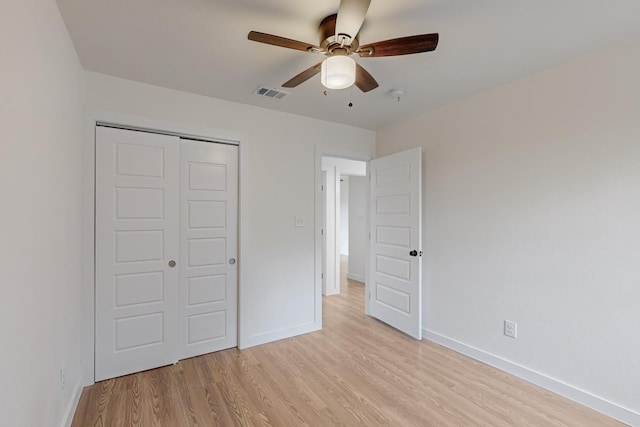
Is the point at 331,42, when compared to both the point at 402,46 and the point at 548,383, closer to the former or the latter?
the point at 402,46

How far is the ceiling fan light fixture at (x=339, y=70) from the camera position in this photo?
5.40 ft

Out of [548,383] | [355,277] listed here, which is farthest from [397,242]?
[355,277]

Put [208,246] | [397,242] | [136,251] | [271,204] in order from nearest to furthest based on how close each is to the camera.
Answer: [136,251], [208,246], [271,204], [397,242]

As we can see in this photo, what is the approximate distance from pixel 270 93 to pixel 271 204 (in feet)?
3.65

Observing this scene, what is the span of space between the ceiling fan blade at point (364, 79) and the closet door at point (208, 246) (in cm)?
156

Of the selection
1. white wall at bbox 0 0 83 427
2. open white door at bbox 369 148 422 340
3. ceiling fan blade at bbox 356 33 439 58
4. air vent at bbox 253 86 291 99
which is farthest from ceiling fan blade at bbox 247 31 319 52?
open white door at bbox 369 148 422 340

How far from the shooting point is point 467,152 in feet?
9.62

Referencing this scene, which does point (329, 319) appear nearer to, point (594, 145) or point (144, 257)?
point (144, 257)

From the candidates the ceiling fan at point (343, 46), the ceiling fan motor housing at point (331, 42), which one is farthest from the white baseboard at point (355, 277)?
the ceiling fan motor housing at point (331, 42)

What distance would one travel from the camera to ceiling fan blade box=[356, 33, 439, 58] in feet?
4.95

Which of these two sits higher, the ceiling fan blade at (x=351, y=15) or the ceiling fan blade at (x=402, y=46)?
the ceiling fan blade at (x=351, y=15)

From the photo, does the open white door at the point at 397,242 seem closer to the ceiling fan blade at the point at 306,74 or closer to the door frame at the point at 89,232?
the ceiling fan blade at the point at 306,74

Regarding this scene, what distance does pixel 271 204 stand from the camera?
126 inches

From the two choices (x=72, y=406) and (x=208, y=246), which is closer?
(x=72, y=406)
